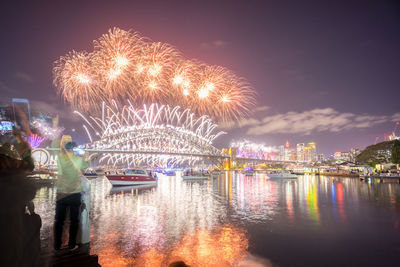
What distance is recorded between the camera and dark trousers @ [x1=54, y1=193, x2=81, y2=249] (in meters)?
4.58

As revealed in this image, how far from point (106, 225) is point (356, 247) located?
7886 millimetres

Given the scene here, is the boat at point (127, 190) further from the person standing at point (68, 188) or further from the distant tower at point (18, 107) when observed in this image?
the person standing at point (68, 188)

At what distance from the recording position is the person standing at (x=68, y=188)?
468 centimetres

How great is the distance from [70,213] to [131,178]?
21.7 meters

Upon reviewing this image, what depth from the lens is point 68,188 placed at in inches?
187

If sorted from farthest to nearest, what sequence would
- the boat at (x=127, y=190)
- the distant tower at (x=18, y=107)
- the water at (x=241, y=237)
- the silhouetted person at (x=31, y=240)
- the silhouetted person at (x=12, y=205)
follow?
the boat at (x=127, y=190) < the water at (x=241, y=237) < the distant tower at (x=18, y=107) < the silhouetted person at (x=31, y=240) < the silhouetted person at (x=12, y=205)

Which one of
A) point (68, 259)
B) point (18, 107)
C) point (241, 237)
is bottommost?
point (241, 237)

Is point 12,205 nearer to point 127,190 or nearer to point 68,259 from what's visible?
point 68,259

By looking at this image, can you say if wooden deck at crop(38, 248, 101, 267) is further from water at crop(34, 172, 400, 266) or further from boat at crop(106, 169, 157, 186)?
boat at crop(106, 169, 157, 186)

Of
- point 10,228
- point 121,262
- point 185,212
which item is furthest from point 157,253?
point 185,212

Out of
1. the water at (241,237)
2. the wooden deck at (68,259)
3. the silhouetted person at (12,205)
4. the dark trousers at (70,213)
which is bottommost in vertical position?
the water at (241,237)

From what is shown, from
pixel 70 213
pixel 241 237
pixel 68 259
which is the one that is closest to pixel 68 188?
pixel 70 213

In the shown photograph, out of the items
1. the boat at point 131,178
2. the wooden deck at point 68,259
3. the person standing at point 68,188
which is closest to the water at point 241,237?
the wooden deck at point 68,259

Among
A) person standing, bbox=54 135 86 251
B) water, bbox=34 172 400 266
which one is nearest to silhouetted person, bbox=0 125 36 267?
person standing, bbox=54 135 86 251
